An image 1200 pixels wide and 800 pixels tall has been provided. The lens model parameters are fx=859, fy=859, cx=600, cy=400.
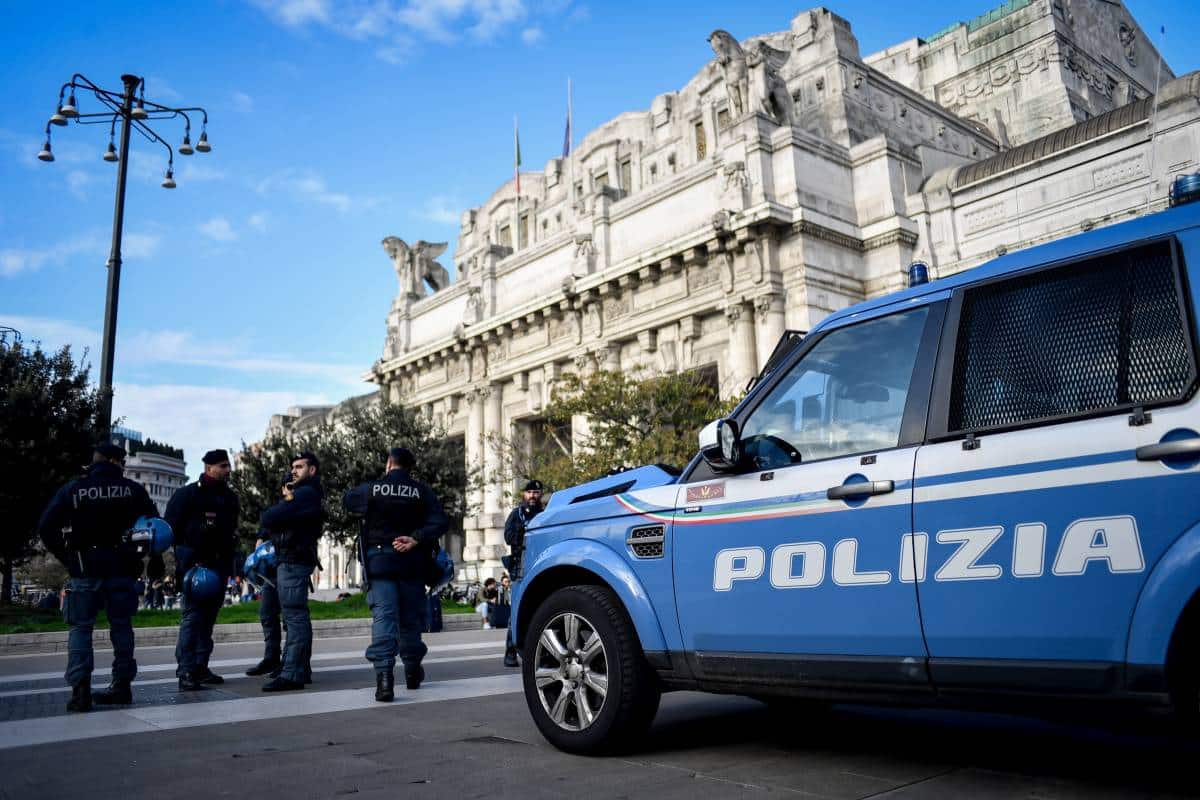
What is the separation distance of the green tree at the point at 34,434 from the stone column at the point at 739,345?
1783cm

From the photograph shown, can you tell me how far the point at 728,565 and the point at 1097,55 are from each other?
145 feet

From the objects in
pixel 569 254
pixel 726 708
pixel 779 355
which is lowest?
pixel 726 708

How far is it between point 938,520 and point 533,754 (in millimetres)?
2562

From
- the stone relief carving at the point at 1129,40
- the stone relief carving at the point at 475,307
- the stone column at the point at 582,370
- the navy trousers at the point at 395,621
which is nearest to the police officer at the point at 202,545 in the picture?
the navy trousers at the point at 395,621

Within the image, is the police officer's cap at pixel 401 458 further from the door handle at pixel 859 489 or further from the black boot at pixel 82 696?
the door handle at pixel 859 489

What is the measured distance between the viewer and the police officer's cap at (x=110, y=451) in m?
7.00

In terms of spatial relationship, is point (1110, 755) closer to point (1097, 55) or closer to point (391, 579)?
point (391, 579)

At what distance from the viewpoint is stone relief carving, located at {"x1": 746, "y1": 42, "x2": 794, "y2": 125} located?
2927 cm

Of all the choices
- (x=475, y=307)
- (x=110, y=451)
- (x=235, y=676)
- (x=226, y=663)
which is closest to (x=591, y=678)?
(x=110, y=451)

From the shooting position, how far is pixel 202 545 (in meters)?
8.02

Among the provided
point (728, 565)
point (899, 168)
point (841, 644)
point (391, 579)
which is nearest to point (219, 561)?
point (391, 579)

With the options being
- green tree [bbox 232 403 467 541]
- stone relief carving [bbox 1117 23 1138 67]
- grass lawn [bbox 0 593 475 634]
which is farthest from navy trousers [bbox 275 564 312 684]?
stone relief carving [bbox 1117 23 1138 67]

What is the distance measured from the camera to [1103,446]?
301cm

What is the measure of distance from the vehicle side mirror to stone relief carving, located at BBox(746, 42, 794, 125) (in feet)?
88.2
